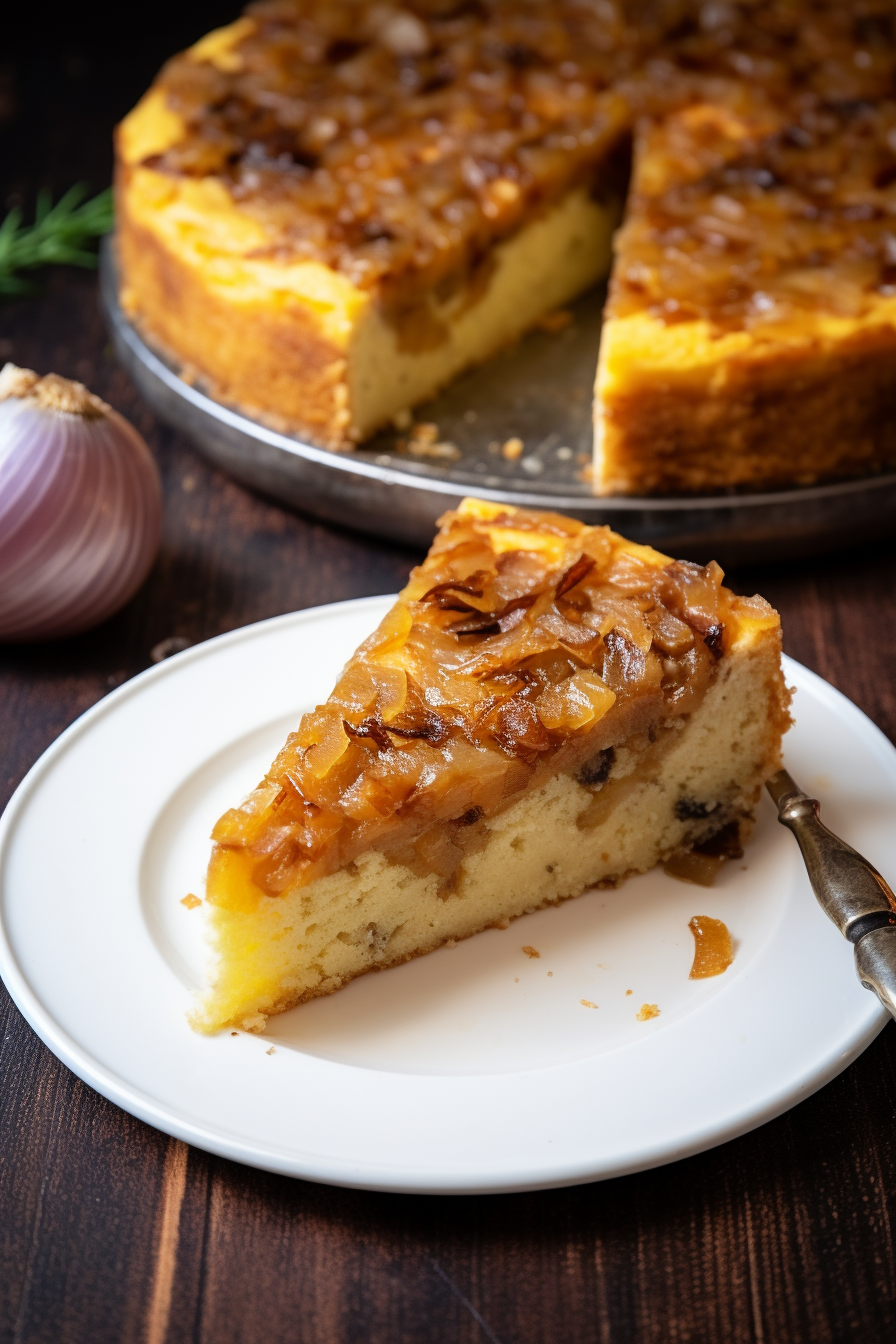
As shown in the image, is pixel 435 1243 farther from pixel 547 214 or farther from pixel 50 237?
pixel 50 237

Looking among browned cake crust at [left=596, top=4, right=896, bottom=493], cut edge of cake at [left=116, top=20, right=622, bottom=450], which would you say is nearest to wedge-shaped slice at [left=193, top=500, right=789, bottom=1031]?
browned cake crust at [left=596, top=4, right=896, bottom=493]

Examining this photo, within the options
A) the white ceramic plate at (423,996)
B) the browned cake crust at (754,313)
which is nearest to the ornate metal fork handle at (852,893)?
the white ceramic plate at (423,996)

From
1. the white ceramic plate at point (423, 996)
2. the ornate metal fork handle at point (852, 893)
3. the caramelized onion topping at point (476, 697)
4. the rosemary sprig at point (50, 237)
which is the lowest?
the rosemary sprig at point (50, 237)

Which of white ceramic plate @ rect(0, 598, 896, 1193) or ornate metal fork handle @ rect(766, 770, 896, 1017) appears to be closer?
white ceramic plate @ rect(0, 598, 896, 1193)

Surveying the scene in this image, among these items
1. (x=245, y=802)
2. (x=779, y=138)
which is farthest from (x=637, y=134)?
(x=245, y=802)

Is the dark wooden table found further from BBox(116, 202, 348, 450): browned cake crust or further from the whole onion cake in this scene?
BBox(116, 202, 348, 450): browned cake crust

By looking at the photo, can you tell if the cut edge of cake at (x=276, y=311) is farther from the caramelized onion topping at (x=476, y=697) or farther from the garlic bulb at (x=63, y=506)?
the caramelized onion topping at (x=476, y=697)
